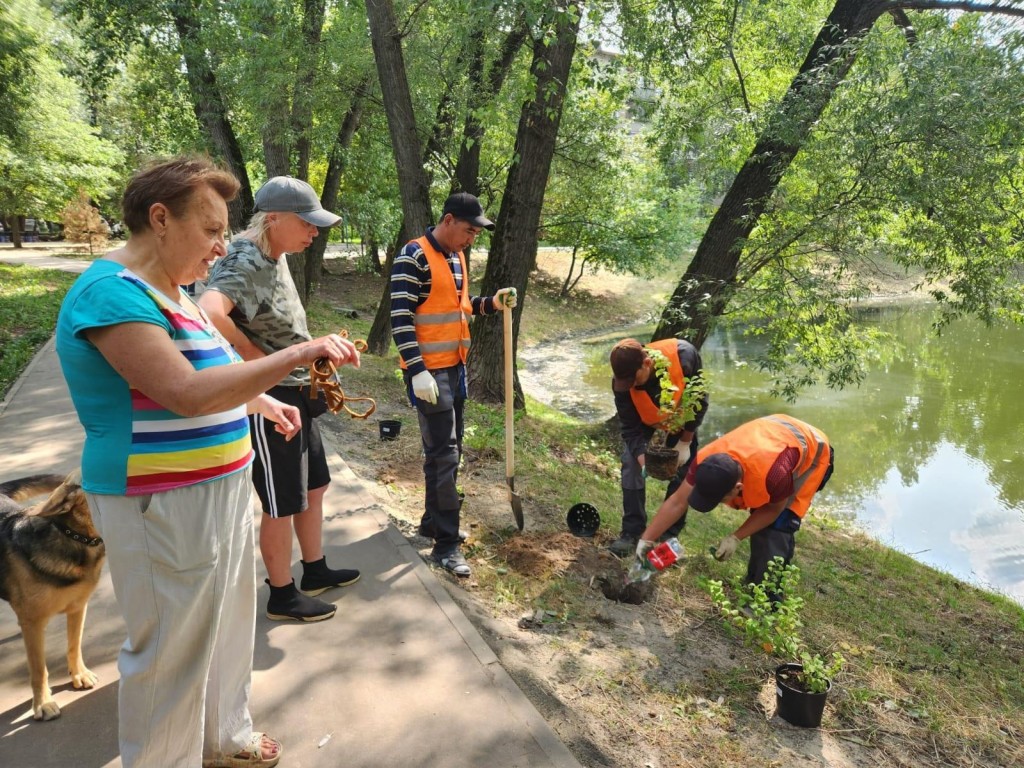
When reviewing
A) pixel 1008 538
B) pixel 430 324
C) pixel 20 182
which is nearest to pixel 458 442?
pixel 430 324

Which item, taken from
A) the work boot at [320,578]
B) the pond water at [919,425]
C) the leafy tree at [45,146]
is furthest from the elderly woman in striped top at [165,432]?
the leafy tree at [45,146]

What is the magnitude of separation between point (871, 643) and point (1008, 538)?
6233 mm

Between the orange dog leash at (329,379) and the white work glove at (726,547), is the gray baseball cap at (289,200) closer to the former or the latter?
the orange dog leash at (329,379)

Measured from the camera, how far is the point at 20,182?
19.0m

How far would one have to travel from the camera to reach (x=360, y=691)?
9.65 feet

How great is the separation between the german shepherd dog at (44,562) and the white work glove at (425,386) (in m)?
1.81

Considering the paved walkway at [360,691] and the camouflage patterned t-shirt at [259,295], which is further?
the camouflage patterned t-shirt at [259,295]

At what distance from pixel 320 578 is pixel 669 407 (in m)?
2.49

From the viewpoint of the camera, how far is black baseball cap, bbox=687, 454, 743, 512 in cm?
375

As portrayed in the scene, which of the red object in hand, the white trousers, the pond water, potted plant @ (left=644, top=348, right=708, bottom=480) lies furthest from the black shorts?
the pond water

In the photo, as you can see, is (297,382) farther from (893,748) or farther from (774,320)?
(774,320)

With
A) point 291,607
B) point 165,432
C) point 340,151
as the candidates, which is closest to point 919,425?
point 340,151

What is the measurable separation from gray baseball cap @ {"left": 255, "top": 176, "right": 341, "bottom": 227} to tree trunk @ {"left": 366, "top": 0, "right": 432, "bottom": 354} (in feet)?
13.7

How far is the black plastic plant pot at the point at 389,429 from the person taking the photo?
22.0 ft
